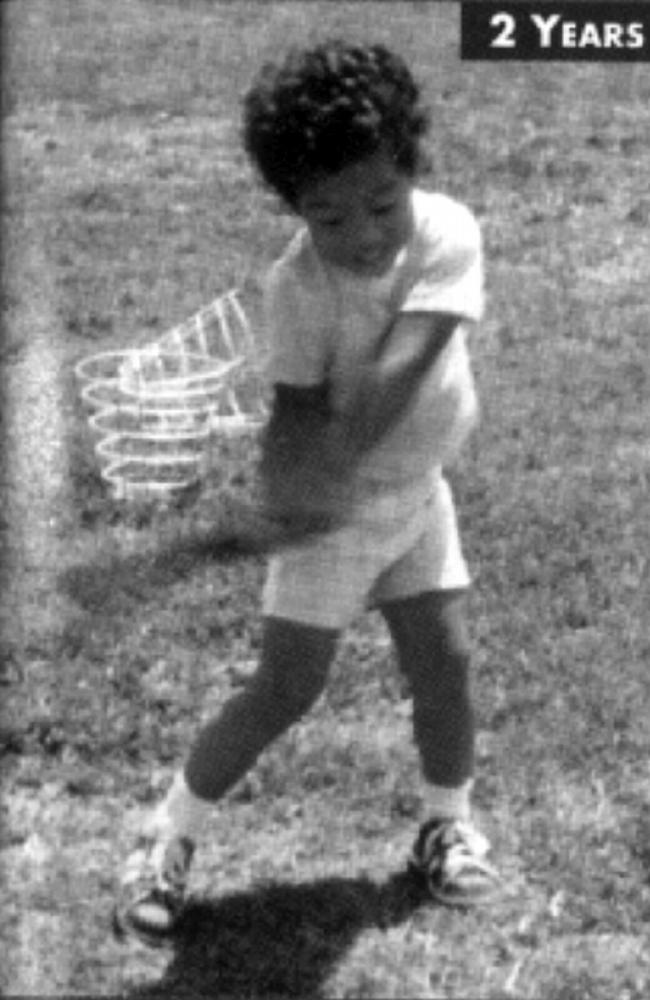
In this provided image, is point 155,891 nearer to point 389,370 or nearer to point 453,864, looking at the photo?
point 453,864

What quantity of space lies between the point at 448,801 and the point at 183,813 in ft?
0.99

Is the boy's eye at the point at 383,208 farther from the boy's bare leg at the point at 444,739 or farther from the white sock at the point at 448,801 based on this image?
the white sock at the point at 448,801

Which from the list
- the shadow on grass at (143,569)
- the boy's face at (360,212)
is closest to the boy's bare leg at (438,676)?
the boy's face at (360,212)

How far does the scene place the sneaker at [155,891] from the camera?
8.26ft

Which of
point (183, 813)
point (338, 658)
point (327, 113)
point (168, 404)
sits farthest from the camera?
point (168, 404)

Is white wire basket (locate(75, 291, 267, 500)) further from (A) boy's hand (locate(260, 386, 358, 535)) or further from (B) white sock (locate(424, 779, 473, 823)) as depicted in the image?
(A) boy's hand (locate(260, 386, 358, 535))

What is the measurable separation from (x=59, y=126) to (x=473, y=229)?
3971mm

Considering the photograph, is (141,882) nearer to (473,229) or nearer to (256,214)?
(473,229)

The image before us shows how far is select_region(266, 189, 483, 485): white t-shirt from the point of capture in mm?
2344

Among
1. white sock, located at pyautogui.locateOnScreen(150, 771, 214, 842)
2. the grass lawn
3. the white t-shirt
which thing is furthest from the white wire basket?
the white t-shirt

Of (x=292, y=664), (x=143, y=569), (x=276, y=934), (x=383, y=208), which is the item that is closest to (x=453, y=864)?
(x=276, y=934)

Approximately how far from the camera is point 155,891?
8.32 ft

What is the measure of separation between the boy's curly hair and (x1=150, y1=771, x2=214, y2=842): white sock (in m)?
0.67

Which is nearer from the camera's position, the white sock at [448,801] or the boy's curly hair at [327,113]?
the boy's curly hair at [327,113]
